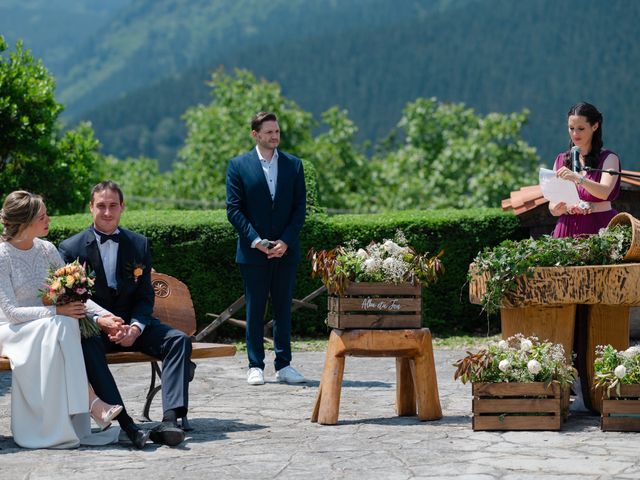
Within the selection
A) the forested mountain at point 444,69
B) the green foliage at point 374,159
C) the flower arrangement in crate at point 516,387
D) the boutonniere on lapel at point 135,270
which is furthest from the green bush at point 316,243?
the forested mountain at point 444,69

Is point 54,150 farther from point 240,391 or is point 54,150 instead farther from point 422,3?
point 422,3

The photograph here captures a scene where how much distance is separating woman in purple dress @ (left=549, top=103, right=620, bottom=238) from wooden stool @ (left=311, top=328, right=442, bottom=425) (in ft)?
4.41

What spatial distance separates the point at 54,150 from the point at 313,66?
3579 inches

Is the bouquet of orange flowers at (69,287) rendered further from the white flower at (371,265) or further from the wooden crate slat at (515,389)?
the wooden crate slat at (515,389)

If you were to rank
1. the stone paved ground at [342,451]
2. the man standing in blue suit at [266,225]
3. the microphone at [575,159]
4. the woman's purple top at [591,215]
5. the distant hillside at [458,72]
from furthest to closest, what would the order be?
the distant hillside at [458,72] → the man standing in blue suit at [266,225] → the woman's purple top at [591,215] → the microphone at [575,159] → the stone paved ground at [342,451]

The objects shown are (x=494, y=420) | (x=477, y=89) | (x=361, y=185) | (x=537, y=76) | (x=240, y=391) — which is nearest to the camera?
(x=494, y=420)

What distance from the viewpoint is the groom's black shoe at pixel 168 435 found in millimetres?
6750

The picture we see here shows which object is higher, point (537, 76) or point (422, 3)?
point (422, 3)

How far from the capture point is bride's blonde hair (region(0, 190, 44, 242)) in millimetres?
7043

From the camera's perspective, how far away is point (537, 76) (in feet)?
273

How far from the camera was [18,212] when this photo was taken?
7039mm

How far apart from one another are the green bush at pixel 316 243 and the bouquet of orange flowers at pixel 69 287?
5329 millimetres

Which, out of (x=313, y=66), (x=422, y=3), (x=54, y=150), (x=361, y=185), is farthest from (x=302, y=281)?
(x=422, y=3)

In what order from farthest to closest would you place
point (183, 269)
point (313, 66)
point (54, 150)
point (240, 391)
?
point (313, 66)
point (54, 150)
point (183, 269)
point (240, 391)
